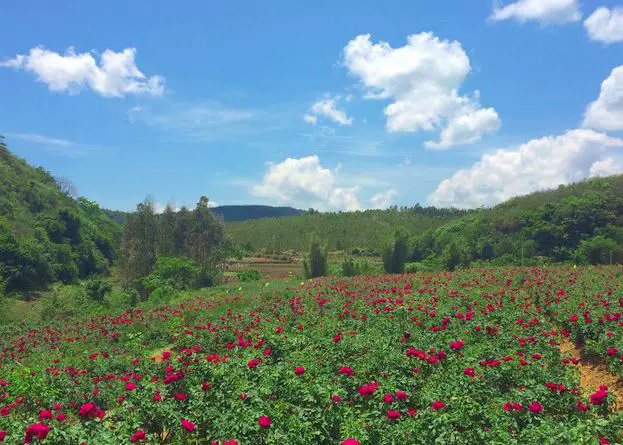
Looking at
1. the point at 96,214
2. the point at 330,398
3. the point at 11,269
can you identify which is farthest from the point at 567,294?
the point at 96,214

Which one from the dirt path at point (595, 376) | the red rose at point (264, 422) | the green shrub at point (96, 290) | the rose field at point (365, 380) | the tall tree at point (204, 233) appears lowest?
the green shrub at point (96, 290)

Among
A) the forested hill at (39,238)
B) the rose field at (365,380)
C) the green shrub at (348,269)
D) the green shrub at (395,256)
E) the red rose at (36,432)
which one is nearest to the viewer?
the red rose at (36,432)

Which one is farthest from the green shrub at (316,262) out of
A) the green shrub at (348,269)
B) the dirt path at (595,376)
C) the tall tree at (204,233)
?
the dirt path at (595,376)

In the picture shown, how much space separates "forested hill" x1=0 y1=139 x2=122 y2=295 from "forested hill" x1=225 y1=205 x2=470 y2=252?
25.5m

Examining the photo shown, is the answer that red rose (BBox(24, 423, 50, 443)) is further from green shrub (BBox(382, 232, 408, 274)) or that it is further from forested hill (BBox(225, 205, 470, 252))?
forested hill (BBox(225, 205, 470, 252))

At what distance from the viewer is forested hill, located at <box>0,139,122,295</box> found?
51.0 m

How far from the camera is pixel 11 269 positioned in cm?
4906

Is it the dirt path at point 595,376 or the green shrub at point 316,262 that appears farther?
the green shrub at point 316,262

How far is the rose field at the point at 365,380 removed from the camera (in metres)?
4.04

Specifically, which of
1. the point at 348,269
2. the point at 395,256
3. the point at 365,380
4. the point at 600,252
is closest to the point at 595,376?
the point at 365,380

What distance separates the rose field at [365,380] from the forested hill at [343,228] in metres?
66.6

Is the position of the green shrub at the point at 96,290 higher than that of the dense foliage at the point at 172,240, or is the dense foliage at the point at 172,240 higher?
the dense foliage at the point at 172,240

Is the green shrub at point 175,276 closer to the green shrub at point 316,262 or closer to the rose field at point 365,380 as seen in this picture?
the green shrub at point 316,262

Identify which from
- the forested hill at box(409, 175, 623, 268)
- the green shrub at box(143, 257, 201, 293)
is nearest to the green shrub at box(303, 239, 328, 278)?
the green shrub at box(143, 257, 201, 293)
